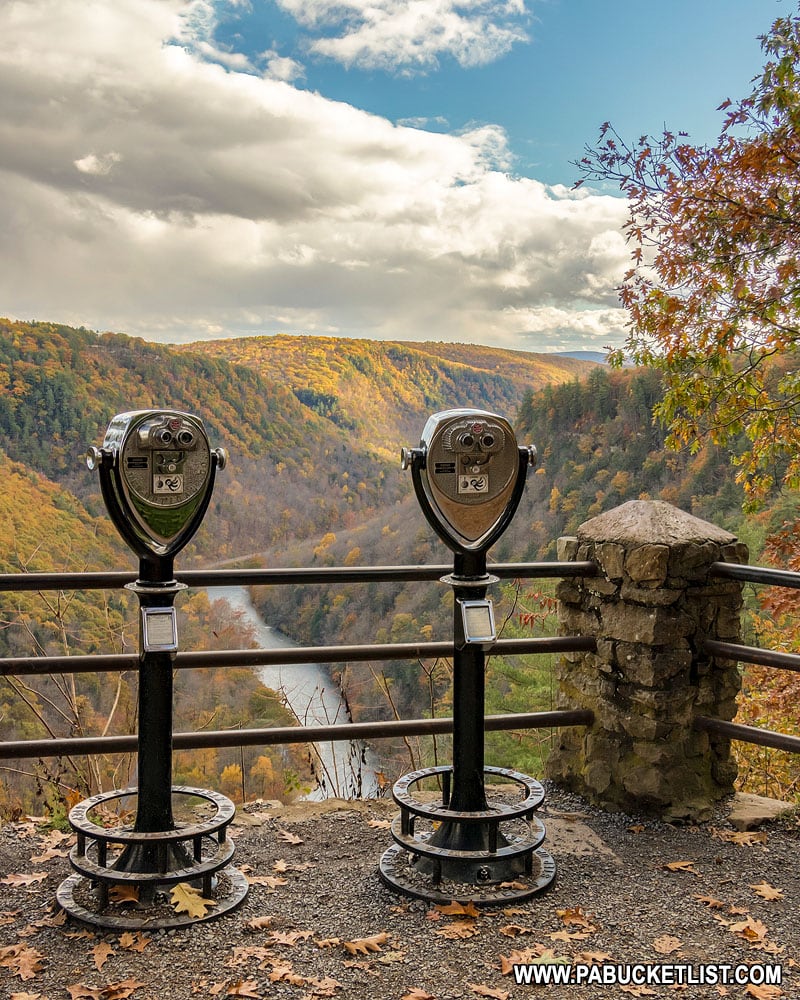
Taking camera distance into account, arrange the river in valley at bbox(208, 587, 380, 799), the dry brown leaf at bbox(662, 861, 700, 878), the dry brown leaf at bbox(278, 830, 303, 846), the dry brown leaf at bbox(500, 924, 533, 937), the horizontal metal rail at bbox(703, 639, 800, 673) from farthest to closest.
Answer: the river in valley at bbox(208, 587, 380, 799)
the dry brown leaf at bbox(278, 830, 303, 846)
the horizontal metal rail at bbox(703, 639, 800, 673)
the dry brown leaf at bbox(662, 861, 700, 878)
the dry brown leaf at bbox(500, 924, 533, 937)

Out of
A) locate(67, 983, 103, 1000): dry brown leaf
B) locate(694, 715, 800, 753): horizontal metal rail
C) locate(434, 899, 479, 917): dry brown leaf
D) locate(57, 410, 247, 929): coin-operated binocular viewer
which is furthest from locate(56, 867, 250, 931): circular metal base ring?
locate(694, 715, 800, 753): horizontal metal rail

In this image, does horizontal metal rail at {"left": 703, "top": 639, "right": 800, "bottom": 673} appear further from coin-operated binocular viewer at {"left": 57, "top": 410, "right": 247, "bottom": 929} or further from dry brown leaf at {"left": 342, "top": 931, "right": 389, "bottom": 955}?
coin-operated binocular viewer at {"left": 57, "top": 410, "right": 247, "bottom": 929}

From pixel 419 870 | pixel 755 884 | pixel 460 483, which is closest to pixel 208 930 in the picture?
pixel 419 870

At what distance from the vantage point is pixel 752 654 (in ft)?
11.9

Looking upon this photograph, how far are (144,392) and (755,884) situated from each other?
21.6 metres

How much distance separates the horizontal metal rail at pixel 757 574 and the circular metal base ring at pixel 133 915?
228 centimetres

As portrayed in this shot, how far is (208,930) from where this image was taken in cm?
279

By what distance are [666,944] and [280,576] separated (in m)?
1.93

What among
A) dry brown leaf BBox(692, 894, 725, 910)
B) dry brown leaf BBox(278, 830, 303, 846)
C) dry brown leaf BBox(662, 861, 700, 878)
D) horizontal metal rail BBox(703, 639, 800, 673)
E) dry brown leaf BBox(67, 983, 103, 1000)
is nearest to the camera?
dry brown leaf BBox(67, 983, 103, 1000)

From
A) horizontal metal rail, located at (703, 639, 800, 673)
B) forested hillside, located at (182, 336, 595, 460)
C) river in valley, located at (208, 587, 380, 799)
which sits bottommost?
river in valley, located at (208, 587, 380, 799)

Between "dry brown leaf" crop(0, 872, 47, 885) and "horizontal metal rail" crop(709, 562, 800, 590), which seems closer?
"dry brown leaf" crop(0, 872, 47, 885)

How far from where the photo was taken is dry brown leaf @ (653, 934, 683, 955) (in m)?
2.71

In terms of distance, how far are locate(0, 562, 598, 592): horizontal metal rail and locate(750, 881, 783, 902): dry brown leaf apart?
1.41 m

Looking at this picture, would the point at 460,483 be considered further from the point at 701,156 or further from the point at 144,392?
the point at 144,392
